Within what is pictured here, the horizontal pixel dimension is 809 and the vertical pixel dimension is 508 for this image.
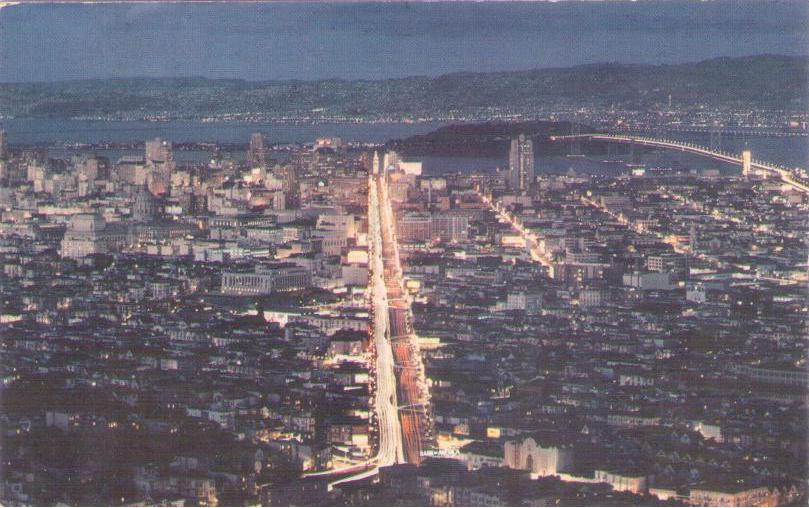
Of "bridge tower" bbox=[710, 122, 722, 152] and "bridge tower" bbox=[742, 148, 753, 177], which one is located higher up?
"bridge tower" bbox=[710, 122, 722, 152]

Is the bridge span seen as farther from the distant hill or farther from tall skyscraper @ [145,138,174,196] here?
tall skyscraper @ [145,138,174,196]

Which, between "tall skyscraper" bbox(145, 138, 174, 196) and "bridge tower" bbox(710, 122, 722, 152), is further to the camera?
"tall skyscraper" bbox(145, 138, 174, 196)

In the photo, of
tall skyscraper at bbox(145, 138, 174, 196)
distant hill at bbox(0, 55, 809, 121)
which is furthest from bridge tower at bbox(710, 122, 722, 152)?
tall skyscraper at bbox(145, 138, 174, 196)

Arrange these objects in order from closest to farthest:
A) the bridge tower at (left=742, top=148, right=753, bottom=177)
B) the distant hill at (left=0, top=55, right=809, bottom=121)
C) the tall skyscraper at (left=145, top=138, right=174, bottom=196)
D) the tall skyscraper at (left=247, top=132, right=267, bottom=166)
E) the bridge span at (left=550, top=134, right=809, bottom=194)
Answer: the distant hill at (left=0, top=55, right=809, bottom=121) < the bridge span at (left=550, top=134, right=809, bottom=194) < the bridge tower at (left=742, top=148, right=753, bottom=177) < the tall skyscraper at (left=247, top=132, right=267, bottom=166) < the tall skyscraper at (left=145, top=138, right=174, bottom=196)

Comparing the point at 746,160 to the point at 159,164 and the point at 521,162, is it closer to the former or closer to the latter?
the point at 521,162

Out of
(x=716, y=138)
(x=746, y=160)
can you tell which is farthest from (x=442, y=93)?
(x=746, y=160)

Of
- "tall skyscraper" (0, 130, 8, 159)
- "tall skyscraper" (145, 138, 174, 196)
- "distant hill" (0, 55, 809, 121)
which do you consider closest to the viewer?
"distant hill" (0, 55, 809, 121)

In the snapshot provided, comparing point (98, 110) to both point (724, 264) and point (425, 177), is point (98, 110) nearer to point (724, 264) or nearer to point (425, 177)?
point (425, 177)

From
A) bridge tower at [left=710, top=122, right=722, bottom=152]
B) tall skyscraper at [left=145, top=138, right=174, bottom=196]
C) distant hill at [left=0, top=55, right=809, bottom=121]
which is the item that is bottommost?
tall skyscraper at [left=145, top=138, right=174, bottom=196]
